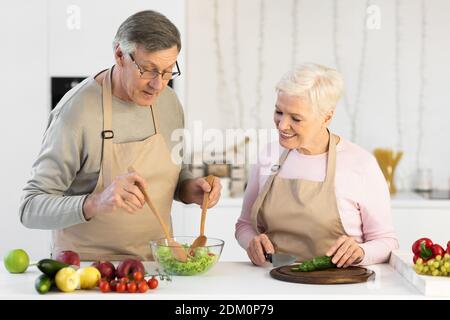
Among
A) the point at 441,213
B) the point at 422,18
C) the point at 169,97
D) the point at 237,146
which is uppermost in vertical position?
the point at 422,18

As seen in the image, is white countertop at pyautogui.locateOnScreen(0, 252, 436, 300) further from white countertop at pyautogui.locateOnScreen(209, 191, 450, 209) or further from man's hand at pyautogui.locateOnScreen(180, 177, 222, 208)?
white countertop at pyautogui.locateOnScreen(209, 191, 450, 209)

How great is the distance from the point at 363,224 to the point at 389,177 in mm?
2132

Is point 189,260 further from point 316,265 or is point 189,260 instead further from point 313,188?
point 313,188

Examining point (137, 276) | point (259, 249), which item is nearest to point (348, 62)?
point (259, 249)

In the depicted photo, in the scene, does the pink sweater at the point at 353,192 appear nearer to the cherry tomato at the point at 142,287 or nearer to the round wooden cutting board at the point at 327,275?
the round wooden cutting board at the point at 327,275

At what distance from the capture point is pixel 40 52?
4.69 metres

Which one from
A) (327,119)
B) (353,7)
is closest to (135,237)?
(327,119)

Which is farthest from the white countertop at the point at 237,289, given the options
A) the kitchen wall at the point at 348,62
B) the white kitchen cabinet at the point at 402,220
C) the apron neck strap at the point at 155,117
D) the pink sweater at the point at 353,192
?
the kitchen wall at the point at 348,62

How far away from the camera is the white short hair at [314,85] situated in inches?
115
